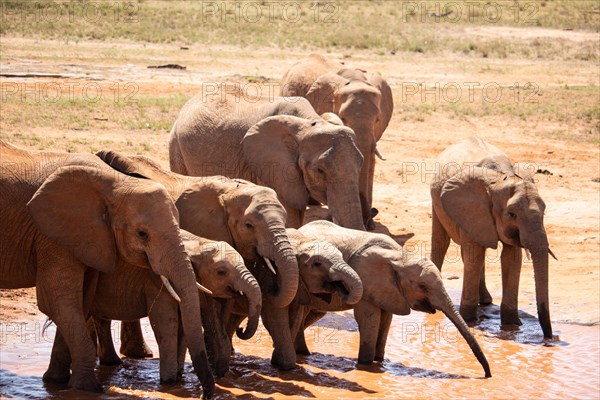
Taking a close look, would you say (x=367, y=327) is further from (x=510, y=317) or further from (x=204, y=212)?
(x=510, y=317)

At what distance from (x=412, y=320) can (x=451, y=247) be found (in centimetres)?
411

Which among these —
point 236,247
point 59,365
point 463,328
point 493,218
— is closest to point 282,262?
point 236,247

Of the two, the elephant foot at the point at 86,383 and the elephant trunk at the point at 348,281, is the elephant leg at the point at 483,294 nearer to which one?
the elephant trunk at the point at 348,281

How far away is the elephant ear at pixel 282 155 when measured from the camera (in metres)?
13.4

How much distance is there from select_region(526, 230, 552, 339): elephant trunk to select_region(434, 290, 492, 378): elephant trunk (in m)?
1.65

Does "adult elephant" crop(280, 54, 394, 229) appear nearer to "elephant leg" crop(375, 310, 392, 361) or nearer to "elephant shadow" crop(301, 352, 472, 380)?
"elephant leg" crop(375, 310, 392, 361)

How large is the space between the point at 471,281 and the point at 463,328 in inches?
92.0

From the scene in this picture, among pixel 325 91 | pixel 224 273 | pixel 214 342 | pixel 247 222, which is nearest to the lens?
pixel 224 273

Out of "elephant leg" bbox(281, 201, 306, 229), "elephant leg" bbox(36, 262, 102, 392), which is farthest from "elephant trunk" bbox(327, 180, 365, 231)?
"elephant leg" bbox(36, 262, 102, 392)

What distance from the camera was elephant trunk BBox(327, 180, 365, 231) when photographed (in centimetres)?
1310

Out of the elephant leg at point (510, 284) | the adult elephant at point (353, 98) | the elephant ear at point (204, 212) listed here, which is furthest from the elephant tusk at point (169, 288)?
the adult elephant at point (353, 98)

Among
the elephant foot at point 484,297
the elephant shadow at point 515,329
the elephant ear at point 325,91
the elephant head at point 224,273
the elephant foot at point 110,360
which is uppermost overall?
the elephant ear at point 325,91

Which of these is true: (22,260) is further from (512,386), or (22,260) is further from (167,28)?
(167,28)

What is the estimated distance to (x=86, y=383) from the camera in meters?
9.66
